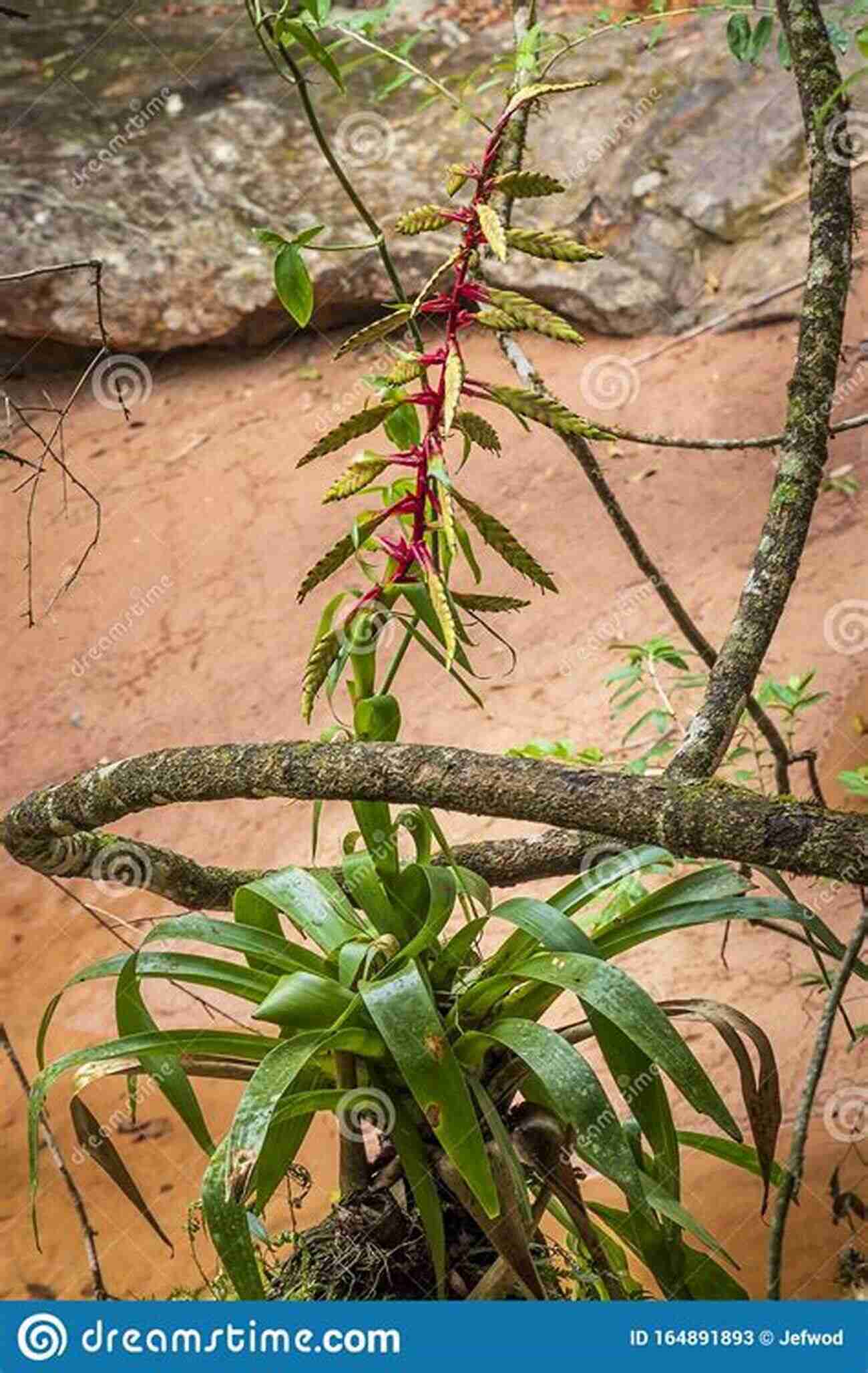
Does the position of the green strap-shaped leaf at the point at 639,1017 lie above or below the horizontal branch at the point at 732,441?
below

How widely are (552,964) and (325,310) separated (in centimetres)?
499

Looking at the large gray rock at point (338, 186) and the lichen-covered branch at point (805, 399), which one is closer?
the lichen-covered branch at point (805, 399)

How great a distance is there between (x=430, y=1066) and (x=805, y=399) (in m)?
0.95

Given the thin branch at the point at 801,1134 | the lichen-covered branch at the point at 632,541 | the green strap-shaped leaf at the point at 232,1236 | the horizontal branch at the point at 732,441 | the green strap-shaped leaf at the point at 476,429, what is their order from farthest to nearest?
the lichen-covered branch at the point at 632,541 < the horizontal branch at the point at 732,441 < the thin branch at the point at 801,1134 < the green strap-shaped leaf at the point at 476,429 < the green strap-shaped leaf at the point at 232,1236

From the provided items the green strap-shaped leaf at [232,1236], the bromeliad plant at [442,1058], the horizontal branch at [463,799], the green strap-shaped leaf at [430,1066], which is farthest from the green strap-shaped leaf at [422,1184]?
the horizontal branch at [463,799]

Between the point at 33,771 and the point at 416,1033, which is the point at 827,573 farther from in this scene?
the point at 416,1033

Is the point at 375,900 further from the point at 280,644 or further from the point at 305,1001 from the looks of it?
the point at 280,644

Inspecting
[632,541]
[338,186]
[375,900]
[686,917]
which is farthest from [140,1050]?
[338,186]

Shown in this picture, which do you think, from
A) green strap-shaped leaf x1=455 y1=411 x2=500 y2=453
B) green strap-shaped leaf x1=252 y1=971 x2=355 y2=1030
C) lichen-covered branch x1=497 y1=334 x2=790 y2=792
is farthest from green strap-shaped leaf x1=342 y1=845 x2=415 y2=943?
lichen-covered branch x1=497 y1=334 x2=790 y2=792

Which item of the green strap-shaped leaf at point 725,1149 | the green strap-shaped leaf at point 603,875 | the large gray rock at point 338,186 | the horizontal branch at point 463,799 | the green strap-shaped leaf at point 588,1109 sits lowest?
the green strap-shaped leaf at point 725,1149

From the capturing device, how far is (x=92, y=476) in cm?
563

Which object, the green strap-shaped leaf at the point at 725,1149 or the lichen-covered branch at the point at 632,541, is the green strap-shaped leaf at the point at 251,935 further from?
the lichen-covered branch at the point at 632,541

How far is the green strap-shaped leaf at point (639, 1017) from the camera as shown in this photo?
150 cm

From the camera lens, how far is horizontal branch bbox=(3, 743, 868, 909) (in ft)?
4.39
